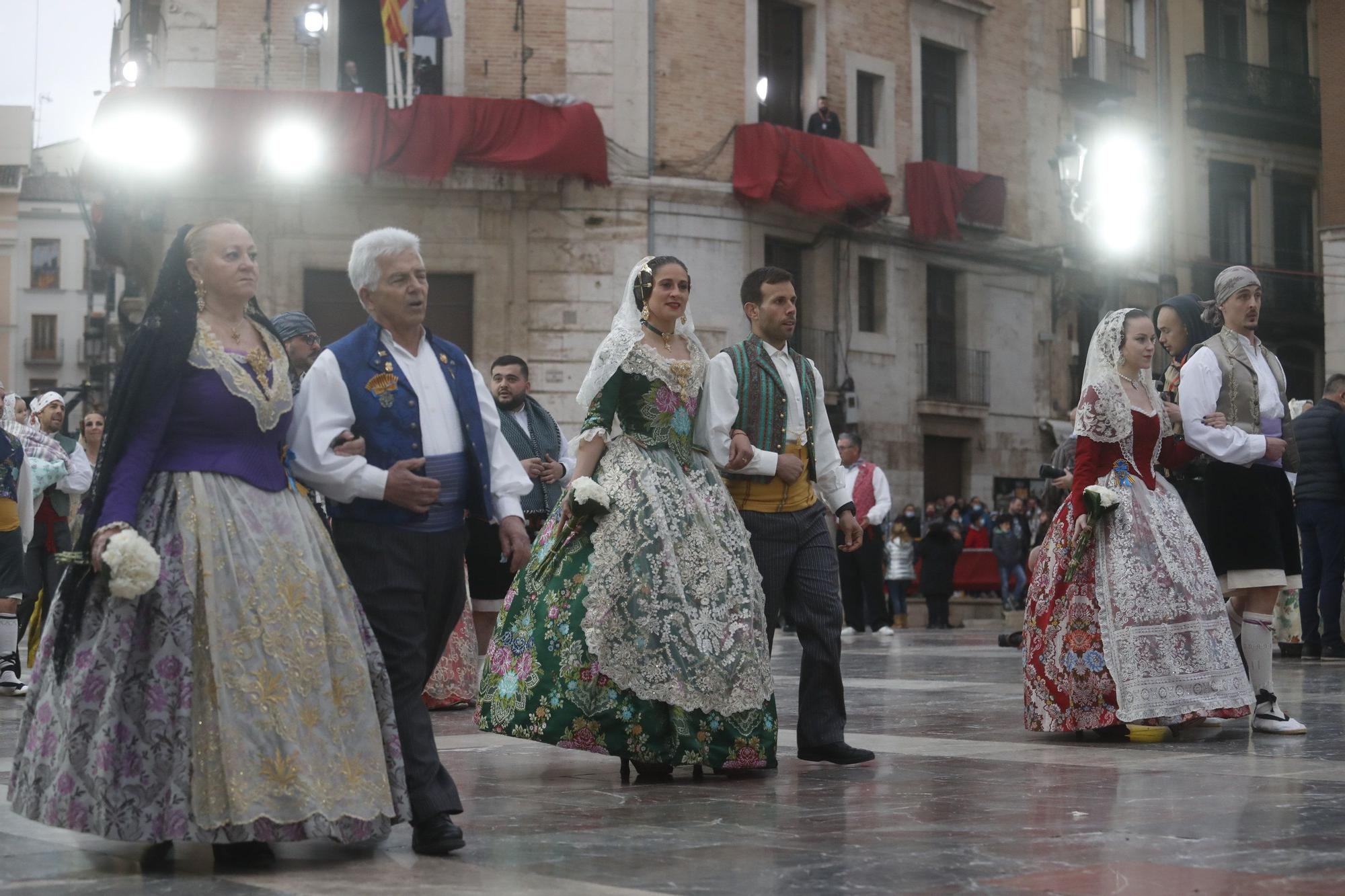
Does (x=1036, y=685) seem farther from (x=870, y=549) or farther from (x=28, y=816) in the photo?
(x=870, y=549)

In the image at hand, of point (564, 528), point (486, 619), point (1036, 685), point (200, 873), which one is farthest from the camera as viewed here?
point (486, 619)

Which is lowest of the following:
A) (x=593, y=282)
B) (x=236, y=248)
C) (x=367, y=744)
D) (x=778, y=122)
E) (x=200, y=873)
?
(x=200, y=873)

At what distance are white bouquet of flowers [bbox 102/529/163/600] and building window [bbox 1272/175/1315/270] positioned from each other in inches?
1433

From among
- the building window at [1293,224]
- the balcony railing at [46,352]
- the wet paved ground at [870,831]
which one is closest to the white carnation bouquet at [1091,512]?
the wet paved ground at [870,831]

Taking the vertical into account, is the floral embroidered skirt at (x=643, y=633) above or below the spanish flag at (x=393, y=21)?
below

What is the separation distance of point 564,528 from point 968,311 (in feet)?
81.9

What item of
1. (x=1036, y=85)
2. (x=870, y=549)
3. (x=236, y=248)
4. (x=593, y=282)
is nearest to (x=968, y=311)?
(x=1036, y=85)

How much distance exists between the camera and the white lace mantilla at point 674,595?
6.71 meters

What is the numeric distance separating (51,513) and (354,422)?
7.87 meters

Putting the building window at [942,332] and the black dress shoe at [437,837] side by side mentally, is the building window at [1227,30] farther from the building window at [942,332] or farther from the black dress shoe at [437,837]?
the black dress shoe at [437,837]

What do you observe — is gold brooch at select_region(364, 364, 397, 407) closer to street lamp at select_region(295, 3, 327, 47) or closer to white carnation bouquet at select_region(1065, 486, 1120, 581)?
white carnation bouquet at select_region(1065, 486, 1120, 581)

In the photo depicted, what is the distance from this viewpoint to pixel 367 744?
4.96 m

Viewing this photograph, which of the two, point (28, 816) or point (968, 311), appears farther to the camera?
point (968, 311)

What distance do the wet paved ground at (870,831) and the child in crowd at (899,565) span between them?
581 inches
